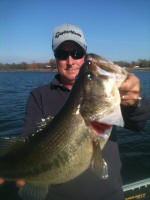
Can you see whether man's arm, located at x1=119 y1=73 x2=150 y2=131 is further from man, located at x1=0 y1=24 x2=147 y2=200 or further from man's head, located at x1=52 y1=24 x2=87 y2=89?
man's head, located at x1=52 y1=24 x2=87 y2=89

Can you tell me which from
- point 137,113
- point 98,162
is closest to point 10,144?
point 98,162

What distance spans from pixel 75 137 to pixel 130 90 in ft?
3.21

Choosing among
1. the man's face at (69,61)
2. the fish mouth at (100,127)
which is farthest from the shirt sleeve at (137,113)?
the man's face at (69,61)

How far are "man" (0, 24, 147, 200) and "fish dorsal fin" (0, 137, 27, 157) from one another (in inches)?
7.7

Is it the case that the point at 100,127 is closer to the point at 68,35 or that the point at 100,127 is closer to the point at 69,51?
the point at 69,51

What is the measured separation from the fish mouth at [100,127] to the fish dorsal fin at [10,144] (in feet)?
3.84

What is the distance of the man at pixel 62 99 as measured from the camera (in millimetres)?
2881

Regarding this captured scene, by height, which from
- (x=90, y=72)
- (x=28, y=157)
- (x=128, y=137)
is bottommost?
(x=128, y=137)

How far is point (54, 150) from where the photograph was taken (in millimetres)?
2885

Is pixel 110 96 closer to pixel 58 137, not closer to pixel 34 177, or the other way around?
pixel 58 137

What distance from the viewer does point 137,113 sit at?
2.93 m

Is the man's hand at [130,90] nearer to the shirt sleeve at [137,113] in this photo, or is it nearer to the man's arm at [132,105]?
the man's arm at [132,105]

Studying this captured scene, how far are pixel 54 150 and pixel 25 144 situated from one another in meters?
0.53

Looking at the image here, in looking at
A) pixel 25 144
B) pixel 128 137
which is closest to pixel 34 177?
pixel 25 144
